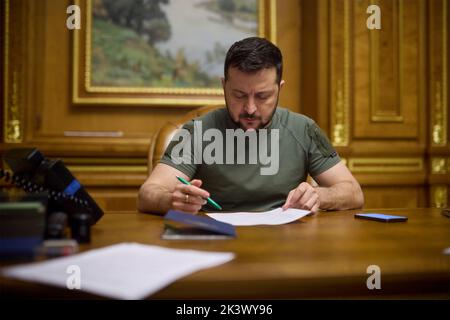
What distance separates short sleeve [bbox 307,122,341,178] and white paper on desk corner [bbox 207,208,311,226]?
445 millimetres

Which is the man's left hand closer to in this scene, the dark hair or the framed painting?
the dark hair

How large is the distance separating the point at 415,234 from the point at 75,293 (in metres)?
0.75

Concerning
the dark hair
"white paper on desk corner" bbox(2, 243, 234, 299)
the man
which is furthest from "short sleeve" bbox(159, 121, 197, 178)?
"white paper on desk corner" bbox(2, 243, 234, 299)

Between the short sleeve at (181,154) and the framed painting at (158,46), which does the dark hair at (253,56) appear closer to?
the short sleeve at (181,154)

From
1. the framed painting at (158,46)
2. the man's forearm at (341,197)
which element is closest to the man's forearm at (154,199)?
the man's forearm at (341,197)

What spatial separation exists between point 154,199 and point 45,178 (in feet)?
1.55

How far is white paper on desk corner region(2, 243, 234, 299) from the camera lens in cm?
63

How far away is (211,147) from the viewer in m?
1.79

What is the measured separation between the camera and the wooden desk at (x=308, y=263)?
68 centimetres

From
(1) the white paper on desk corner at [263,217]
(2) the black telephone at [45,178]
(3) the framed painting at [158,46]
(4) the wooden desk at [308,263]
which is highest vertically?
(3) the framed painting at [158,46]

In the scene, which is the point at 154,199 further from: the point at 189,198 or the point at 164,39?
the point at 164,39

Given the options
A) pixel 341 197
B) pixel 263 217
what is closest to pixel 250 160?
pixel 341 197

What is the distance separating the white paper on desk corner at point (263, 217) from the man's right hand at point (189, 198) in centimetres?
6

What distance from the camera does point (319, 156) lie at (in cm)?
179
